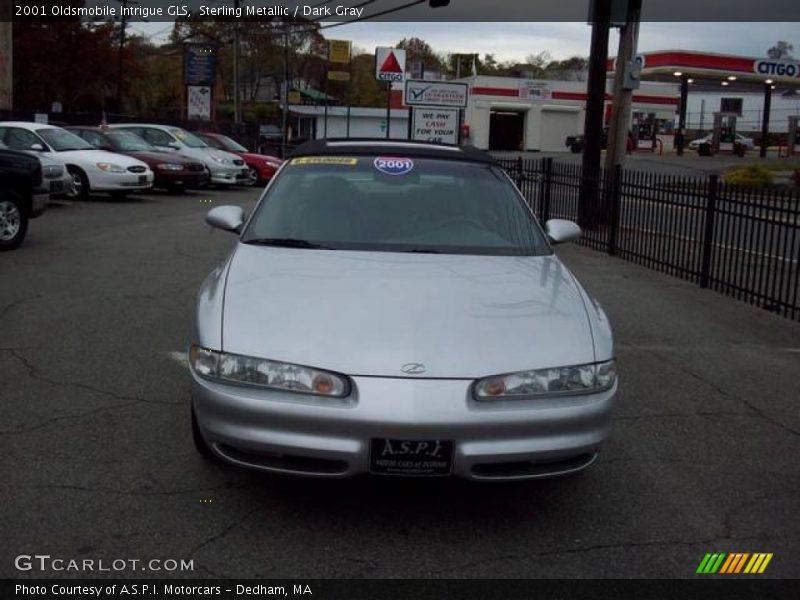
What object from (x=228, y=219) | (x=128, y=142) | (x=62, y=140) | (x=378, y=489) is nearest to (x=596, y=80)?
(x=62, y=140)

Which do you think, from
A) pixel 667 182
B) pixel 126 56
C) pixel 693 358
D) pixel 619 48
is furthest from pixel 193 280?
pixel 126 56

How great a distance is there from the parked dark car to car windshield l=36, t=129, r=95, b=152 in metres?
7.66

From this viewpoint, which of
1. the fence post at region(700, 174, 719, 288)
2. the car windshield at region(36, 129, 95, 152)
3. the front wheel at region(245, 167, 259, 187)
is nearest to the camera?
the fence post at region(700, 174, 719, 288)

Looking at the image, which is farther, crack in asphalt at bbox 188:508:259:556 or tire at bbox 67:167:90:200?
tire at bbox 67:167:90:200

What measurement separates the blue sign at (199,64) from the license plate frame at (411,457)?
132 ft

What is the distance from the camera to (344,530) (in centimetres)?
394

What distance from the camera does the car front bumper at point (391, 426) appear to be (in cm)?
361

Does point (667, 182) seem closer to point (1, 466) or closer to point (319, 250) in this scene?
point (319, 250)

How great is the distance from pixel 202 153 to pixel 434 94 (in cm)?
730

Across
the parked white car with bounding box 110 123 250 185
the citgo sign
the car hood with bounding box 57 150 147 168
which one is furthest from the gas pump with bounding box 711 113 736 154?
the car hood with bounding box 57 150 147 168

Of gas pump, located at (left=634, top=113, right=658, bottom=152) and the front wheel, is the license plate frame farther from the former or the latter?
gas pump, located at (left=634, top=113, right=658, bottom=152)

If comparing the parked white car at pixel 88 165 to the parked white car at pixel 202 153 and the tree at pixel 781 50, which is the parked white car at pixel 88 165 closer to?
the parked white car at pixel 202 153

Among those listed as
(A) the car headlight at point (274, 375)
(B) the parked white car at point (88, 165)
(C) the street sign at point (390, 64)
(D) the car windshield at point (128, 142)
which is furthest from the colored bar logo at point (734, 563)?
(D) the car windshield at point (128, 142)

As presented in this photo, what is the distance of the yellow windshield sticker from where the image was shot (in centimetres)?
562
